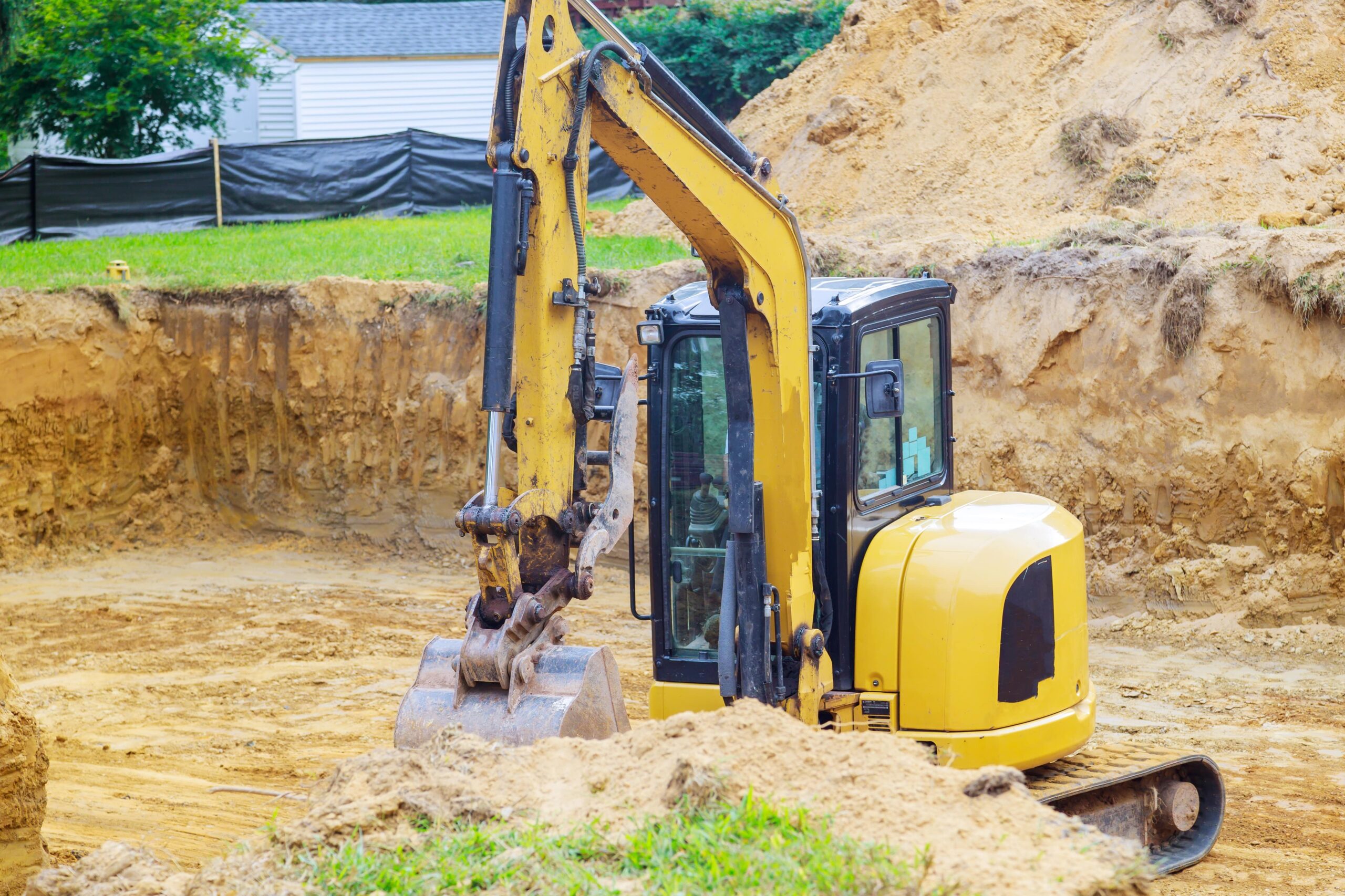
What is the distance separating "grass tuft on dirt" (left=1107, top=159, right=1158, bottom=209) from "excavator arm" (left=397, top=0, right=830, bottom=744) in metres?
8.90

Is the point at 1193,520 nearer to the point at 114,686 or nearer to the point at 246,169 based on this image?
the point at 114,686

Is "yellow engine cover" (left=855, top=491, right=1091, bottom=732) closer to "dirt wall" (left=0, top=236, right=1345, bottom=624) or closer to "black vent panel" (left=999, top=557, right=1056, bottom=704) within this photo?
"black vent panel" (left=999, top=557, right=1056, bottom=704)

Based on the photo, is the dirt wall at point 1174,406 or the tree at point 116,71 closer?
the dirt wall at point 1174,406

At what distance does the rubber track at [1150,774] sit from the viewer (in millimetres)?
5688

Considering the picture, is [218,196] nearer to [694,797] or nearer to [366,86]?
[366,86]

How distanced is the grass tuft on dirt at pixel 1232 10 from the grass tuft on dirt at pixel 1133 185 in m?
2.38

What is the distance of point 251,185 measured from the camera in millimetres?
20578

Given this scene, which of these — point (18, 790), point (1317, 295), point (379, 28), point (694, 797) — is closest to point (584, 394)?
point (694, 797)

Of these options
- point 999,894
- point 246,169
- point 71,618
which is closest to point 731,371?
point 999,894

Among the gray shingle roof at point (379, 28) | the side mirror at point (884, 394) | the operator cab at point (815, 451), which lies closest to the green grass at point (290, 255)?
the operator cab at point (815, 451)

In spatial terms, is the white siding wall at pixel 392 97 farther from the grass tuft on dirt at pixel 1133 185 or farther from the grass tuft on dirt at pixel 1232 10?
the grass tuft on dirt at pixel 1133 185

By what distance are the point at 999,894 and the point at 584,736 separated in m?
1.82

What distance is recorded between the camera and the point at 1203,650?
969 centimetres

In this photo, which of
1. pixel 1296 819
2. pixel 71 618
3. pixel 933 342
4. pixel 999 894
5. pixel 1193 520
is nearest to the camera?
pixel 999 894
